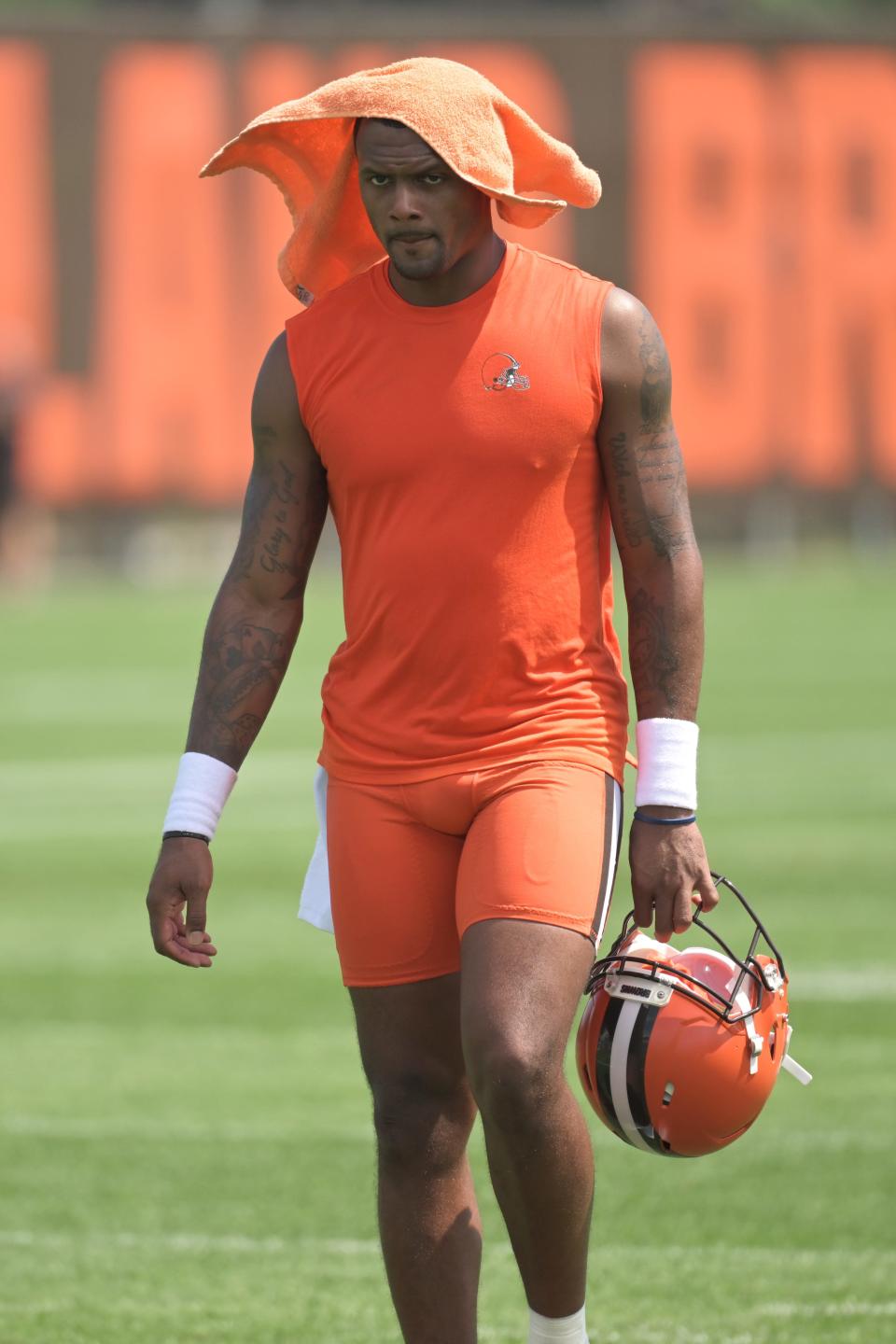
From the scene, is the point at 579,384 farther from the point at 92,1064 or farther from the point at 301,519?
the point at 92,1064

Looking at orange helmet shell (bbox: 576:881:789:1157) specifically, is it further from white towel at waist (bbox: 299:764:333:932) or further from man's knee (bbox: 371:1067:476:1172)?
white towel at waist (bbox: 299:764:333:932)

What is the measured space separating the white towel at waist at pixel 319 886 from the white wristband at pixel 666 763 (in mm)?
616

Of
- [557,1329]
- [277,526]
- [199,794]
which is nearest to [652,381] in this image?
[277,526]

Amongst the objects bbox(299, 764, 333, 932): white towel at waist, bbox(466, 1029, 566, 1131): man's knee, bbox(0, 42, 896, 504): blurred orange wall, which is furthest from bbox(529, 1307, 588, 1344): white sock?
bbox(0, 42, 896, 504): blurred orange wall

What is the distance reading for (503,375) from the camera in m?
4.21

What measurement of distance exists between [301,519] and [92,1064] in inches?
143

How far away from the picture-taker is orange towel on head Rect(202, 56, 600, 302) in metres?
4.21

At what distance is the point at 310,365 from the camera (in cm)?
434

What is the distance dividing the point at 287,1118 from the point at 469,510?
3.24 meters

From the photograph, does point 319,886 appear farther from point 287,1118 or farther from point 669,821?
point 287,1118

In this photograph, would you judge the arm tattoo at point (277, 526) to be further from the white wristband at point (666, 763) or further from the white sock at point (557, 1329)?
the white sock at point (557, 1329)

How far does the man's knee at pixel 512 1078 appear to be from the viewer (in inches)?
155

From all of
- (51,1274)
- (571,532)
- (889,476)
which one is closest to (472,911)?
(571,532)

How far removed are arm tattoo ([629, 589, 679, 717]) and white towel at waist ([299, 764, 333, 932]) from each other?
25.3 inches
